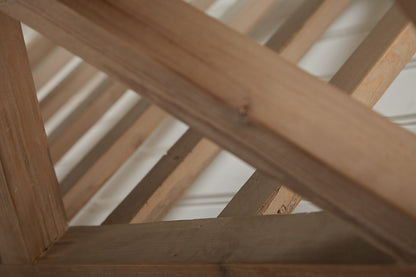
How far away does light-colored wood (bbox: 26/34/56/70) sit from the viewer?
97.8 inches

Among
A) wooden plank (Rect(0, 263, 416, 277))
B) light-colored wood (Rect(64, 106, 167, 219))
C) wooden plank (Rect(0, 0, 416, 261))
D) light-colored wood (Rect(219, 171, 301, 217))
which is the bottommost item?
wooden plank (Rect(0, 263, 416, 277))

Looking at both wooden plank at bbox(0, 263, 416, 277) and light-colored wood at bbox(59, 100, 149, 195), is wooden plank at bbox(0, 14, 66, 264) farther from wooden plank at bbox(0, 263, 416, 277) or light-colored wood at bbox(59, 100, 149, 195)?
light-colored wood at bbox(59, 100, 149, 195)

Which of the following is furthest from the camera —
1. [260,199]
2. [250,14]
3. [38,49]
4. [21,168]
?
[38,49]

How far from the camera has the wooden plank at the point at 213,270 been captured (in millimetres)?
747

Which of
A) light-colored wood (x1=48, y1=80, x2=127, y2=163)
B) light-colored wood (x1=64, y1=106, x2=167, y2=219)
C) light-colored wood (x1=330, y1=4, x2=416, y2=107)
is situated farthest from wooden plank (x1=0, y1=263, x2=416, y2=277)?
light-colored wood (x1=48, y1=80, x2=127, y2=163)

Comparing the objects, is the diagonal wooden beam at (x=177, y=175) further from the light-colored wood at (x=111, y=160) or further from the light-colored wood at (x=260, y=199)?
the light-colored wood at (x=111, y=160)

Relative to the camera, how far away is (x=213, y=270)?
93 centimetres

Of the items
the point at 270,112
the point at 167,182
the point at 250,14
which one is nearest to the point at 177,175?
the point at 167,182

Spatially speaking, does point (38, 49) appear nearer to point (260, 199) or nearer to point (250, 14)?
point (250, 14)

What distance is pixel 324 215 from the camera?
886 mm

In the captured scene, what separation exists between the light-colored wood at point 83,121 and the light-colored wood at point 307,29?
73 centimetres

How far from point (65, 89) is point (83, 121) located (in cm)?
21

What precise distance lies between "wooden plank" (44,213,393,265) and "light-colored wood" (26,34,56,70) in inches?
56.1

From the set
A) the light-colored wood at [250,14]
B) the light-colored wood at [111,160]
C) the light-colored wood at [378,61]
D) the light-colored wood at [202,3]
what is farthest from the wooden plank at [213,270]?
the light-colored wood at [202,3]
